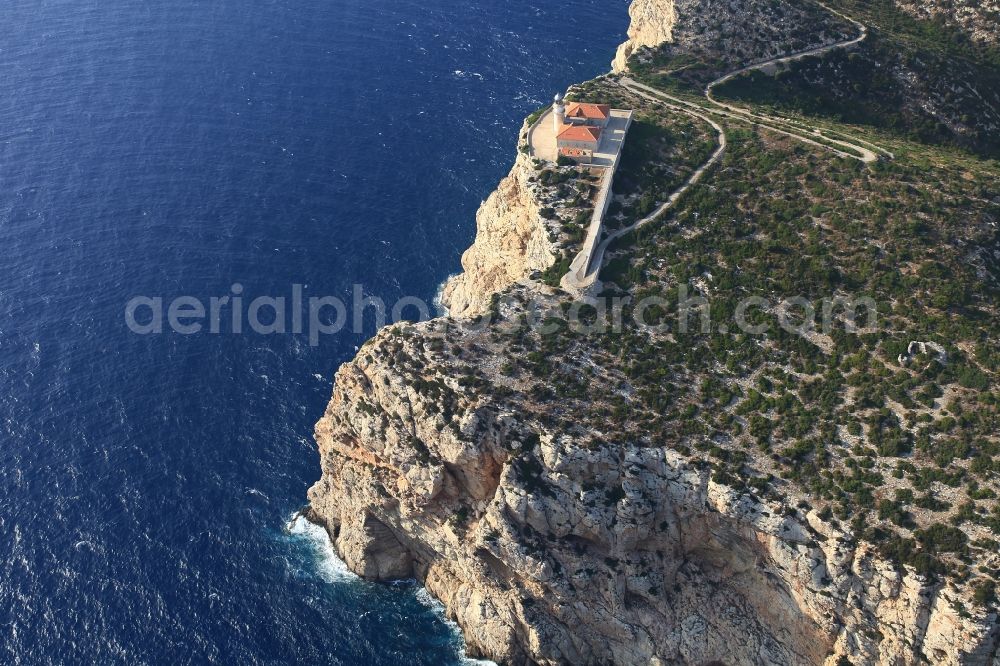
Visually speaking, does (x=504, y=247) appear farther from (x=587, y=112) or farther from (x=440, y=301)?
(x=440, y=301)

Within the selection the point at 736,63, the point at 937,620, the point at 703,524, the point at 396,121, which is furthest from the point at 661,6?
the point at 937,620

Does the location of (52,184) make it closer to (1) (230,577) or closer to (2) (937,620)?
(1) (230,577)

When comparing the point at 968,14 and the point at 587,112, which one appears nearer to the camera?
the point at 587,112

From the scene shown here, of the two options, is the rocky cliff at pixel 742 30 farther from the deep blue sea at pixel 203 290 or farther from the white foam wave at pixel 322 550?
the white foam wave at pixel 322 550

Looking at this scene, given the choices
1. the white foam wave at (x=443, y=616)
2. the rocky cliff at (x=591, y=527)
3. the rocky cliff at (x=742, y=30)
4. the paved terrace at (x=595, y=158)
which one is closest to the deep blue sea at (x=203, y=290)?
the white foam wave at (x=443, y=616)

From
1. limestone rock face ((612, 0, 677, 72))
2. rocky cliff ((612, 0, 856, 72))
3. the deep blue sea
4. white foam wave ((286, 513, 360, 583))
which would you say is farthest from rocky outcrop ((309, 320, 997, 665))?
limestone rock face ((612, 0, 677, 72))

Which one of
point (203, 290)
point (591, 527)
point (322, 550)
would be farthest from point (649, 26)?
point (322, 550)

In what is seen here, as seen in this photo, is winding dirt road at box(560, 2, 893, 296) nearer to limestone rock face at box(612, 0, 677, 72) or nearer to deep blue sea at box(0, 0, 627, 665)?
limestone rock face at box(612, 0, 677, 72)
